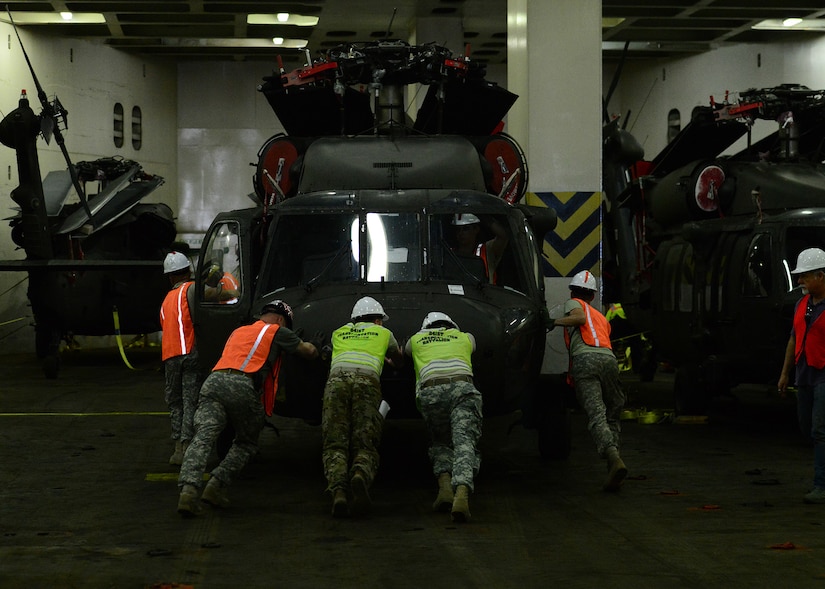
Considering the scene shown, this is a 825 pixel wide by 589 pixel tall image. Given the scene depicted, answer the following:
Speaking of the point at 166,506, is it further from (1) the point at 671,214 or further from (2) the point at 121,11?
(2) the point at 121,11

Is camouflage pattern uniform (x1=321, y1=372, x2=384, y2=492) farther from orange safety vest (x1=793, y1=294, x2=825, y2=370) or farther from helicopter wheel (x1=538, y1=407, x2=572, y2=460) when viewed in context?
orange safety vest (x1=793, y1=294, x2=825, y2=370)

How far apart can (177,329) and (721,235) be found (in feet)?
21.2

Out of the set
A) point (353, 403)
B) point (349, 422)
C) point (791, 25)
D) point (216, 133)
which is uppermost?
point (791, 25)

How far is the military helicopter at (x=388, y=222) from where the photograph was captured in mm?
9891

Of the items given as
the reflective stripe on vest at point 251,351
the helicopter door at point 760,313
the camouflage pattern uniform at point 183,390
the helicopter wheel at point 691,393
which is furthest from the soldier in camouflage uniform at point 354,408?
the helicopter wheel at point 691,393

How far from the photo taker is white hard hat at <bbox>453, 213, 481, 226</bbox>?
10711 millimetres

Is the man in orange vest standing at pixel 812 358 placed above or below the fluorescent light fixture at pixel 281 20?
below

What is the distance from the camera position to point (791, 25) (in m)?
28.4

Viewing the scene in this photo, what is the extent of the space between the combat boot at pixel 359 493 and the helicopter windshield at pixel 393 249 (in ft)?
7.17

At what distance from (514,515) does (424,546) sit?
4.15ft

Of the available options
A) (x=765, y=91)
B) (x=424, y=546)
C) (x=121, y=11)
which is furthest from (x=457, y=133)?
(x=121, y=11)

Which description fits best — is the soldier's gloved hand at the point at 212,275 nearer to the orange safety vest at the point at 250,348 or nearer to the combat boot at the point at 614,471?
the orange safety vest at the point at 250,348

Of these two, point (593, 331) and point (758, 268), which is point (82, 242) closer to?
point (758, 268)

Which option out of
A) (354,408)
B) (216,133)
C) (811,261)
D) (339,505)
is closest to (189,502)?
(339,505)
